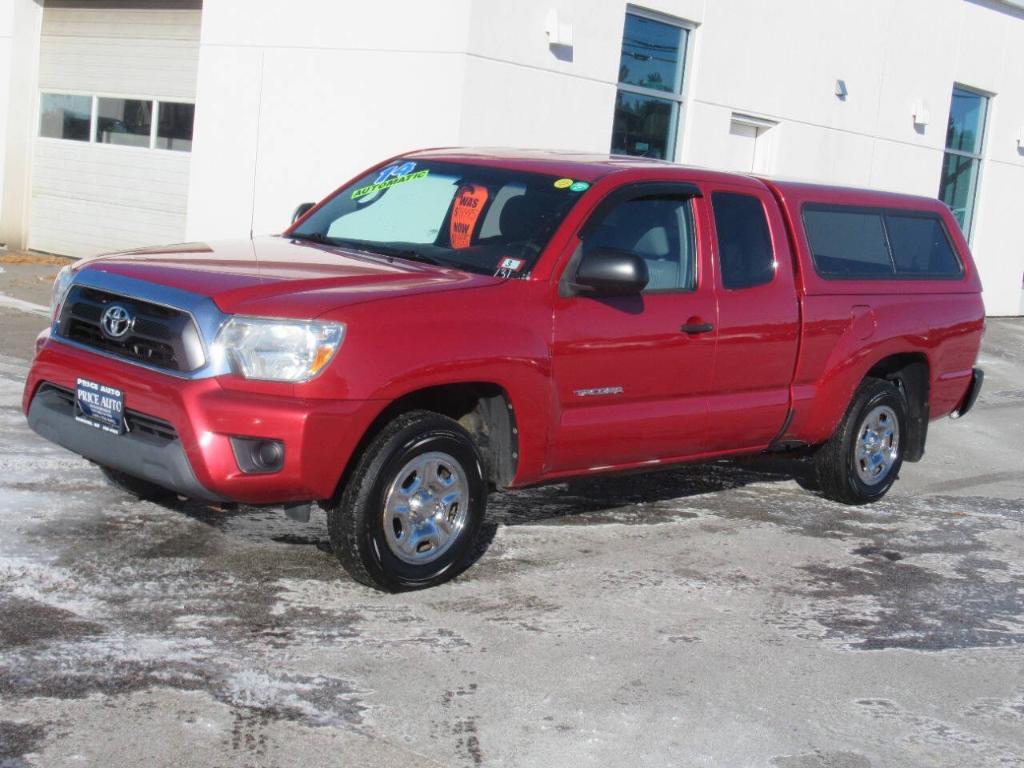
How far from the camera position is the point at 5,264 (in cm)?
1630

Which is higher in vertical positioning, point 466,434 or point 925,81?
point 925,81

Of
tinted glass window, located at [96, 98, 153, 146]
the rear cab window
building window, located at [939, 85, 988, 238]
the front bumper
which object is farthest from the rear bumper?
building window, located at [939, 85, 988, 238]

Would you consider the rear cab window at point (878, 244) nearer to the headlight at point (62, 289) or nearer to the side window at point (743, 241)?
the side window at point (743, 241)

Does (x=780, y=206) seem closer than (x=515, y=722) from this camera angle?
No

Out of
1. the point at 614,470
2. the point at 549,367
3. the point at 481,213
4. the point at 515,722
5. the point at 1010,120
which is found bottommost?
the point at 515,722

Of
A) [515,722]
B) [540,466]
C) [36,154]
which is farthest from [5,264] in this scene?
[515,722]

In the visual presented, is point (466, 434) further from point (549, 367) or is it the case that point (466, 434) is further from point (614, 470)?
point (614, 470)

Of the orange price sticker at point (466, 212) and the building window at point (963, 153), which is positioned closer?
the orange price sticker at point (466, 212)

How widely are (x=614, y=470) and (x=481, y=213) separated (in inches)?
53.1

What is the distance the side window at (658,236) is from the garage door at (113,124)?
32.2 ft

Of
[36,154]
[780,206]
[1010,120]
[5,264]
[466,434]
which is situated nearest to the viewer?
[466,434]

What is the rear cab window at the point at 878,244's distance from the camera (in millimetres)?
7648

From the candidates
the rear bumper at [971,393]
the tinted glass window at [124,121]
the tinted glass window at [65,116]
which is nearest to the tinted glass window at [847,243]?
the rear bumper at [971,393]

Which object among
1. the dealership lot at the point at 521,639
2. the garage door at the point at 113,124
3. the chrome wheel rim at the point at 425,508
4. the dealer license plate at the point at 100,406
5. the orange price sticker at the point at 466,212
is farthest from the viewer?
the garage door at the point at 113,124
